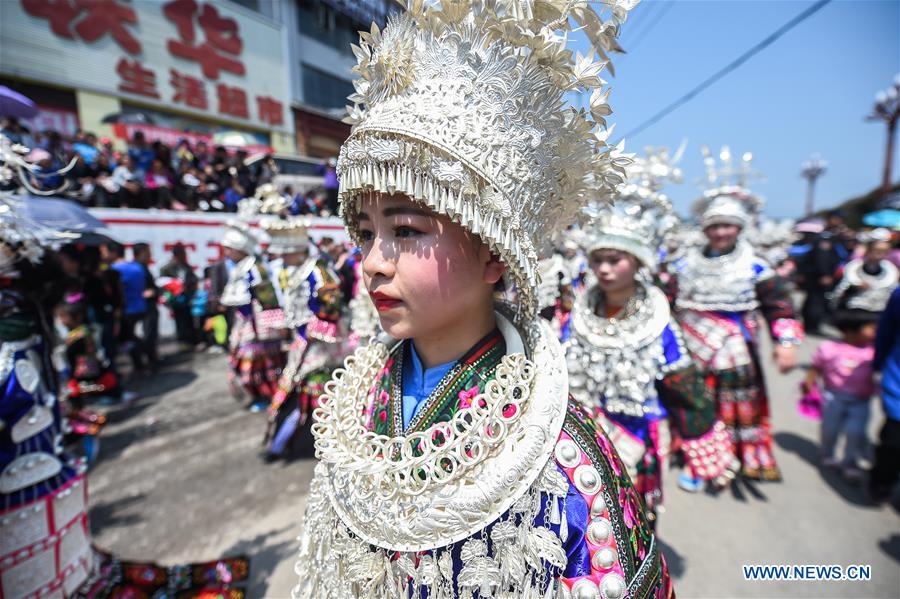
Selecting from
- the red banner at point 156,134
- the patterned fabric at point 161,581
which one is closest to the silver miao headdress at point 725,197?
the patterned fabric at point 161,581

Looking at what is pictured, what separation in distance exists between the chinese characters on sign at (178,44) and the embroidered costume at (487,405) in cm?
2027

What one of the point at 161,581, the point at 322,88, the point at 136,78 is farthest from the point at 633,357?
the point at 322,88

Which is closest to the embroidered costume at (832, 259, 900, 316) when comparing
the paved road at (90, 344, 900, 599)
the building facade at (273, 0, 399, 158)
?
the paved road at (90, 344, 900, 599)

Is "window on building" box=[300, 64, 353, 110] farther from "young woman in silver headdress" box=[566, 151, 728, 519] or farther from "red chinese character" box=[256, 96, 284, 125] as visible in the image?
"young woman in silver headdress" box=[566, 151, 728, 519]

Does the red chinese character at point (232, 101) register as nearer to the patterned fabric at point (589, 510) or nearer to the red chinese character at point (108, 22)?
the red chinese character at point (108, 22)

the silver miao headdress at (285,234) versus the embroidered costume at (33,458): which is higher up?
the silver miao headdress at (285,234)

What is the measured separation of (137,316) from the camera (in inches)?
272

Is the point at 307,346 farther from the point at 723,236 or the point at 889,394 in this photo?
the point at 889,394

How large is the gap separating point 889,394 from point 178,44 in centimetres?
2372

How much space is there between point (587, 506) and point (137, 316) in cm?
807

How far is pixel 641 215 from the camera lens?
9.03 ft

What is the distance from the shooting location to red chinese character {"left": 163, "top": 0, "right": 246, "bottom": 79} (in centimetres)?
1764

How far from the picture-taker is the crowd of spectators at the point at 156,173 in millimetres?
8539

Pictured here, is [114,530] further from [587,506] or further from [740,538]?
[740,538]
